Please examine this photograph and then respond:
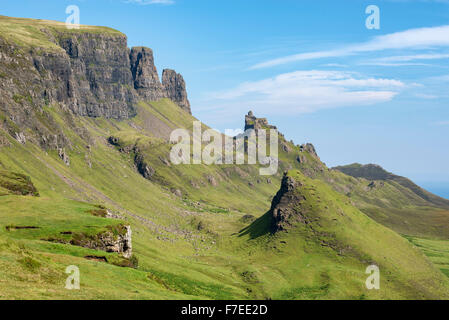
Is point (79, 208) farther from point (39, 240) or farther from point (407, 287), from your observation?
point (407, 287)

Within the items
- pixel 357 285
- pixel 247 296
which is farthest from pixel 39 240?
pixel 357 285

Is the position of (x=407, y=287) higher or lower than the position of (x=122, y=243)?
lower

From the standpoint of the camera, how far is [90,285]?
62.4 metres

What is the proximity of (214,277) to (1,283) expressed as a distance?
135 metres

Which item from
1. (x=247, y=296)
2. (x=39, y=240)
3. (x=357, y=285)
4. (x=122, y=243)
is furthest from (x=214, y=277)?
(x=39, y=240)

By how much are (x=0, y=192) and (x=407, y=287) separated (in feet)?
567

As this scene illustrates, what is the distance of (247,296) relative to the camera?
535 feet
